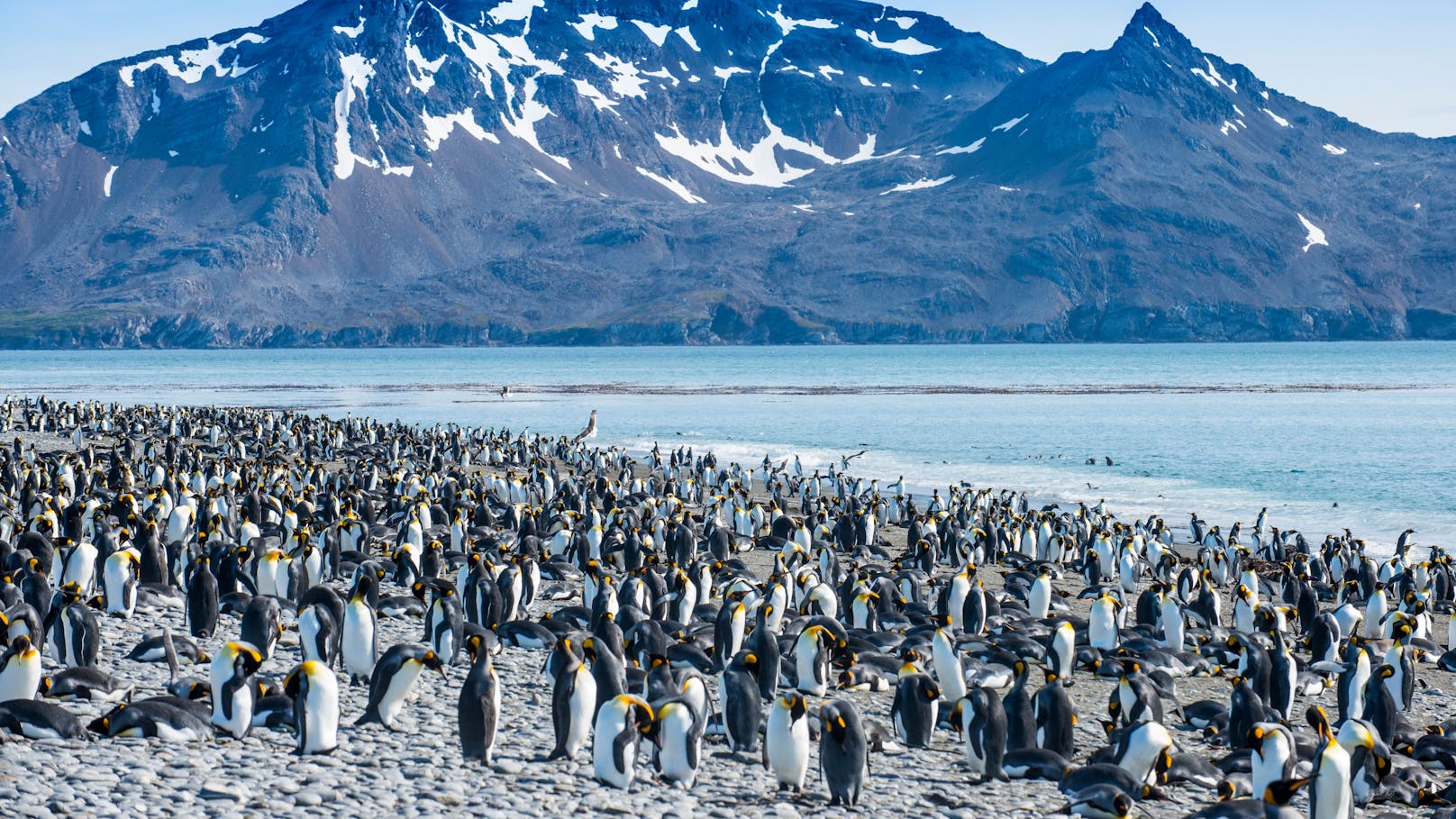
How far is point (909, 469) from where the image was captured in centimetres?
3981

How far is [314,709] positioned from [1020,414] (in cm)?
5815

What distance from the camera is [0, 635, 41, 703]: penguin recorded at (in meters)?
9.42

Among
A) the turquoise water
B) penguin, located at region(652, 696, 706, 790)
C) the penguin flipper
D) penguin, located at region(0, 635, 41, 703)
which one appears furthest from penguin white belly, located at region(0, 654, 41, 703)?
the turquoise water

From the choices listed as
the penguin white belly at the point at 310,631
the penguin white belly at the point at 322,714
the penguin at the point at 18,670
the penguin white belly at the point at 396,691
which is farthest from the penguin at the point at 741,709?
the penguin at the point at 18,670

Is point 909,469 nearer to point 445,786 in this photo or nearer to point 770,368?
point 445,786

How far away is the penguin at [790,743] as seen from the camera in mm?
9117

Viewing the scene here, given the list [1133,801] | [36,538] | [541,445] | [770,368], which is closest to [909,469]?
[541,445]

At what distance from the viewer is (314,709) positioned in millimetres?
9055

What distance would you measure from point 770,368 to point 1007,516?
108m

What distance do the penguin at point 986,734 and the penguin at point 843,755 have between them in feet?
3.55

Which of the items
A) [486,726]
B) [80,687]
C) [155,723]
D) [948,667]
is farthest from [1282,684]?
[80,687]

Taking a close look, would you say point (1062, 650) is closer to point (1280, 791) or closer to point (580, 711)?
point (1280, 791)


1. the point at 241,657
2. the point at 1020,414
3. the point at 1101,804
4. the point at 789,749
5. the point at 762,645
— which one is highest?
the point at 241,657

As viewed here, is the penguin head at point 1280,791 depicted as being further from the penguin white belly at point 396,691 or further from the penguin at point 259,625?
the penguin at point 259,625
